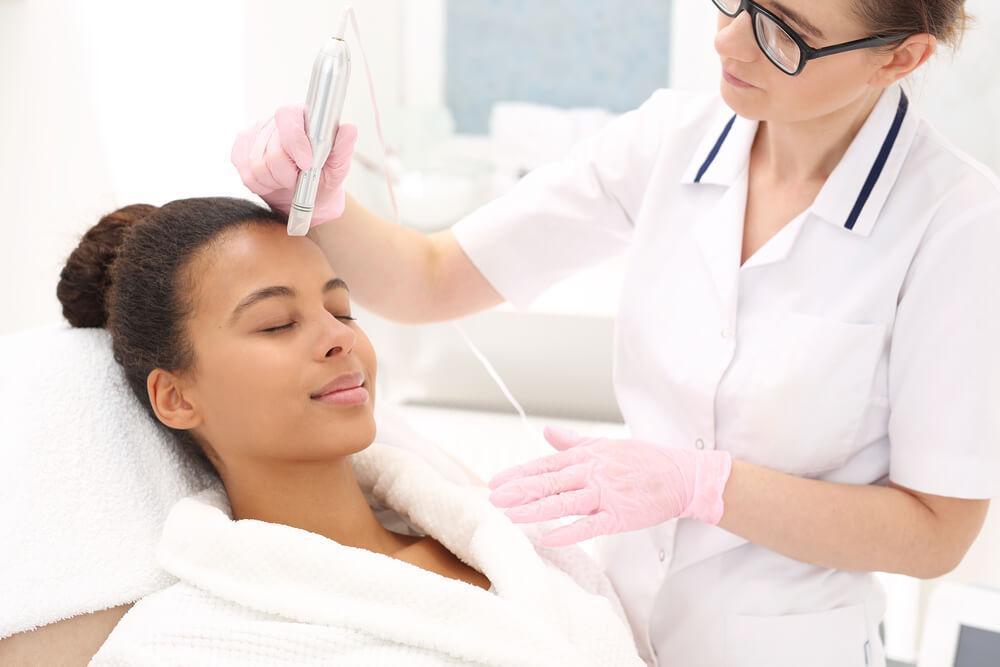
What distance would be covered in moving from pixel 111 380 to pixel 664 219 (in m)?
0.82

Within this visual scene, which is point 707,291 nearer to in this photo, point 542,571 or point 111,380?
point 542,571

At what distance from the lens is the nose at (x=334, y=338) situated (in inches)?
49.3

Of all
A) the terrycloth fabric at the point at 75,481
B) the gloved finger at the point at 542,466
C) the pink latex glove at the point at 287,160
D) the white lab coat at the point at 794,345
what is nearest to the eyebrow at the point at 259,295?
the pink latex glove at the point at 287,160

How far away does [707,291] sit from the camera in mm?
1391

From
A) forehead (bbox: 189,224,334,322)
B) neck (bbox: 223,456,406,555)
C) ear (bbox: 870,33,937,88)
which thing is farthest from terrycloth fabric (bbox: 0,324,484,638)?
ear (bbox: 870,33,937,88)

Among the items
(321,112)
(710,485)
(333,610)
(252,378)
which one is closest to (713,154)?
(710,485)

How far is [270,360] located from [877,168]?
84 centimetres

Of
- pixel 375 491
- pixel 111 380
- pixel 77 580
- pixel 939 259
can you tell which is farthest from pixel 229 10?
pixel 939 259

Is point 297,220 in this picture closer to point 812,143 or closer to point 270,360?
point 270,360

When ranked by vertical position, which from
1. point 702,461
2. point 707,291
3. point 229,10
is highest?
point 229,10

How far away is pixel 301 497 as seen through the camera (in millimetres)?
1312

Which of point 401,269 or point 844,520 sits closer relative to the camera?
point 844,520

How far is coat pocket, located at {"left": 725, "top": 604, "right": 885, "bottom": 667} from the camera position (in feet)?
4.41

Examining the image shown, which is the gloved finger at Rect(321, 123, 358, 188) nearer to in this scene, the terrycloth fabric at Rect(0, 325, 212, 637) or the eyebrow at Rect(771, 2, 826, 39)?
the terrycloth fabric at Rect(0, 325, 212, 637)
